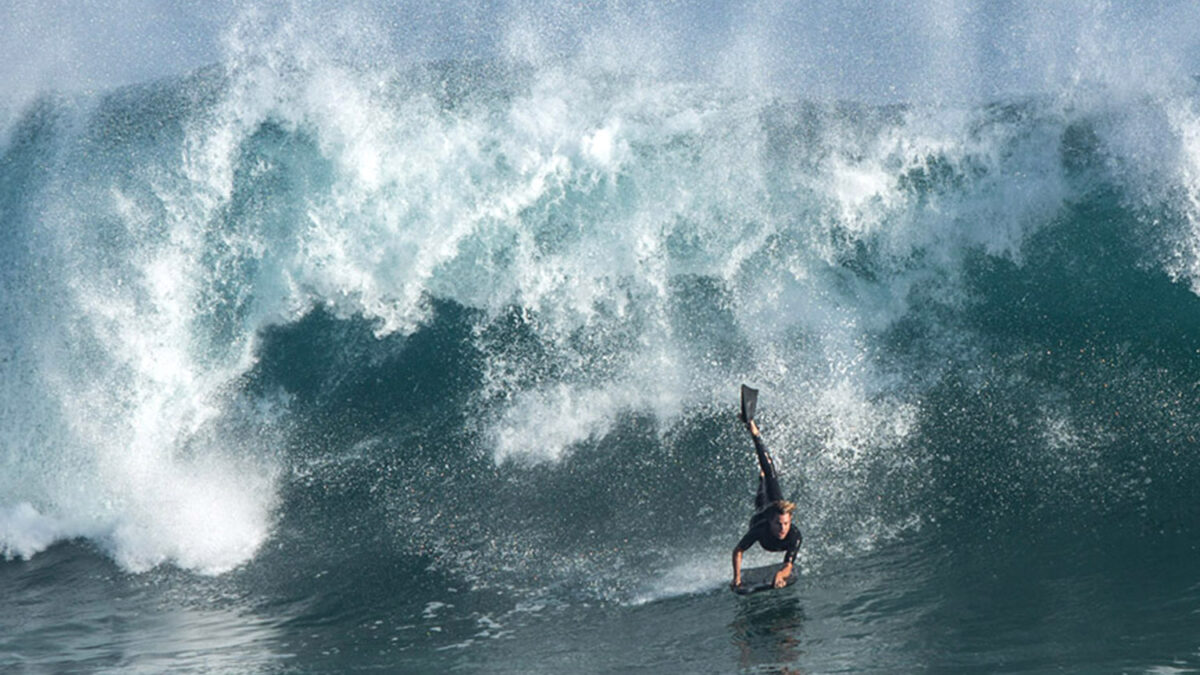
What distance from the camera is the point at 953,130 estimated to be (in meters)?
13.2

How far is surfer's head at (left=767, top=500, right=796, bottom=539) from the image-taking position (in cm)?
768

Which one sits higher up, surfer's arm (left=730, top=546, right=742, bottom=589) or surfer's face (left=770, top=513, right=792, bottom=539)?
surfer's face (left=770, top=513, right=792, bottom=539)

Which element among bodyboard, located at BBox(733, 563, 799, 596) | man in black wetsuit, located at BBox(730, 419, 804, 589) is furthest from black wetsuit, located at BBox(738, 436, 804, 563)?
bodyboard, located at BBox(733, 563, 799, 596)

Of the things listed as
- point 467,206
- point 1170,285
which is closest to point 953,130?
point 1170,285

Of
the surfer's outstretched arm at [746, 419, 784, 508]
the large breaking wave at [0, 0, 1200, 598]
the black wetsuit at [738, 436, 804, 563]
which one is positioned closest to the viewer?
the black wetsuit at [738, 436, 804, 563]

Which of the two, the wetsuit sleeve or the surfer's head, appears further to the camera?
the wetsuit sleeve

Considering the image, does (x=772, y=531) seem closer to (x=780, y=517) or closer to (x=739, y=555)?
(x=780, y=517)

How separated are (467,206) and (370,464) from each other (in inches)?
159

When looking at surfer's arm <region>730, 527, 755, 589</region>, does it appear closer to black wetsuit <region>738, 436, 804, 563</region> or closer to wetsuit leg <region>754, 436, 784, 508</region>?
black wetsuit <region>738, 436, 804, 563</region>

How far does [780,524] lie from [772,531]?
10cm

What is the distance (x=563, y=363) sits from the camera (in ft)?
40.1

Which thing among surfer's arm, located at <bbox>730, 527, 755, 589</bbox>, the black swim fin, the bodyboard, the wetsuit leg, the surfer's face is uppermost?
the black swim fin

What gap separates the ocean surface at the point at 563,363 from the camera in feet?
28.3

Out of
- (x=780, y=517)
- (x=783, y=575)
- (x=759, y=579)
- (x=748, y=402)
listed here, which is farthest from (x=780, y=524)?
(x=748, y=402)
